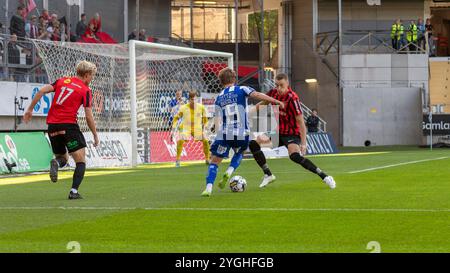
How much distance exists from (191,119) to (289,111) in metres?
10.7

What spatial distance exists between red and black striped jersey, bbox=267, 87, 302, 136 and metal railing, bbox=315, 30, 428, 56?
34666mm

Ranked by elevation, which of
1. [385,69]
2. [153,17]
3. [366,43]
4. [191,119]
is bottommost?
[191,119]

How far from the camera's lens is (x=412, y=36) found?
50375 millimetres

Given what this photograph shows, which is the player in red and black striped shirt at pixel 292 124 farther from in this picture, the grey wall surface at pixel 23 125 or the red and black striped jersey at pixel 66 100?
the grey wall surface at pixel 23 125

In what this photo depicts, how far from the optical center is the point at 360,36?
52062mm

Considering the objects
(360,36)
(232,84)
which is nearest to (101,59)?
(232,84)

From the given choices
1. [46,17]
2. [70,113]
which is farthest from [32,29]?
[70,113]

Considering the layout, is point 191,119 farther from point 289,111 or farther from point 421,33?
point 421,33

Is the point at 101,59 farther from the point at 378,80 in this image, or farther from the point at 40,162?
the point at 378,80

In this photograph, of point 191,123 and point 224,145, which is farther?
Answer: point 191,123

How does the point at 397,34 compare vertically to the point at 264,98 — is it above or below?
above

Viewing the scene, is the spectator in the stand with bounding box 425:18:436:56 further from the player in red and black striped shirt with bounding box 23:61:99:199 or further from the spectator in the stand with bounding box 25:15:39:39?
the player in red and black striped shirt with bounding box 23:61:99:199

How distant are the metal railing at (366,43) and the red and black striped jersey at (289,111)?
114 ft
